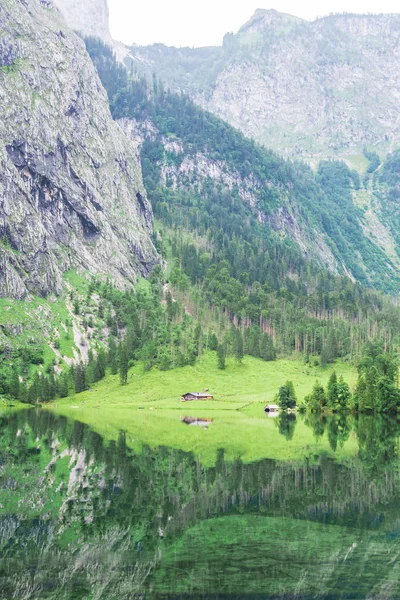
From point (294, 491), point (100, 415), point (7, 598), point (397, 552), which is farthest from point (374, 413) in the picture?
point (7, 598)

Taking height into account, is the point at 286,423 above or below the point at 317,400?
above

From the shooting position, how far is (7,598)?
28312 millimetres

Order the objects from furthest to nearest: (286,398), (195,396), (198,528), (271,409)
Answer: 1. (195,396)
2. (286,398)
3. (271,409)
4. (198,528)

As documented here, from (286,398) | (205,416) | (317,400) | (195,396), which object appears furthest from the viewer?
(195,396)

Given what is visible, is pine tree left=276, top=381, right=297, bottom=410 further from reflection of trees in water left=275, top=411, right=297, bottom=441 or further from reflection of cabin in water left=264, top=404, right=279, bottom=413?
reflection of trees in water left=275, top=411, right=297, bottom=441

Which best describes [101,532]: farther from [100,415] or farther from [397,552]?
[100,415]

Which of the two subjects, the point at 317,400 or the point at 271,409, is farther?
the point at 271,409

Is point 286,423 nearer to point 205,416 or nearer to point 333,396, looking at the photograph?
point 205,416

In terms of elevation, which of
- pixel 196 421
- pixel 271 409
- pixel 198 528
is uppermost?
pixel 198 528

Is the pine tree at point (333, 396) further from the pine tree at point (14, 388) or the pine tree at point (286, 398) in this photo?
the pine tree at point (14, 388)

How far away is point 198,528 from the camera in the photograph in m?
40.7

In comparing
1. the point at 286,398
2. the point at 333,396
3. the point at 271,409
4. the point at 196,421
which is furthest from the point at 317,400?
the point at 196,421

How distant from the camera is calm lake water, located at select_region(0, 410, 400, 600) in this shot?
3045cm

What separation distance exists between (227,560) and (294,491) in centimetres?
1793
